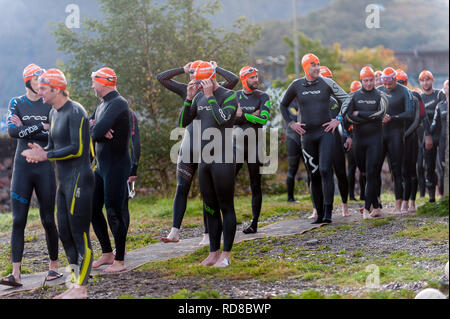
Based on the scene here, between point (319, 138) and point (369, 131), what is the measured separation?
Result: 40.1 inches

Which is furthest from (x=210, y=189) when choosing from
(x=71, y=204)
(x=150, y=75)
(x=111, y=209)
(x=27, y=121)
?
(x=150, y=75)

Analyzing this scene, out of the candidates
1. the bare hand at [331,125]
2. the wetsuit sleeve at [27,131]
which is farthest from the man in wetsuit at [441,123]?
the wetsuit sleeve at [27,131]

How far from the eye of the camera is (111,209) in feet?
25.5

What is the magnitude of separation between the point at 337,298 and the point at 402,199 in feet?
24.5

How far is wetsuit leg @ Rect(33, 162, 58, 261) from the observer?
7.63 metres

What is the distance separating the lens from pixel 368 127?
10.9m

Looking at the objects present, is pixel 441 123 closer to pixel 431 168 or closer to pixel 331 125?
pixel 431 168

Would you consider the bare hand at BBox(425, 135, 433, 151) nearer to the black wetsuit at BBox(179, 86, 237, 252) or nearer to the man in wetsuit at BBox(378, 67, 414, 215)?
the man in wetsuit at BBox(378, 67, 414, 215)

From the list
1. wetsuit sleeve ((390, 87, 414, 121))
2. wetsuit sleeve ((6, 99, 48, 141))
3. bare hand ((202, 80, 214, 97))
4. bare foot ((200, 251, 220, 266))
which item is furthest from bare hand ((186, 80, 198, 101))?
wetsuit sleeve ((390, 87, 414, 121))

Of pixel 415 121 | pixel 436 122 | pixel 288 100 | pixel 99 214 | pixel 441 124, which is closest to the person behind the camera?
pixel 99 214

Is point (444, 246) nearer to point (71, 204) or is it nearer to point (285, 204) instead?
point (71, 204)

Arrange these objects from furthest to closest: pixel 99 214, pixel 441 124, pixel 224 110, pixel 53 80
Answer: pixel 441 124 < pixel 99 214 < pixel 224 110 < pixel 53 80

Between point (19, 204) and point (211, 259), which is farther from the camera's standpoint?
point (211, 259)

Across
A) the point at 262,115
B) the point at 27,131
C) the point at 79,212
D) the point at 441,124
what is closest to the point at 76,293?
the point at 79,212
